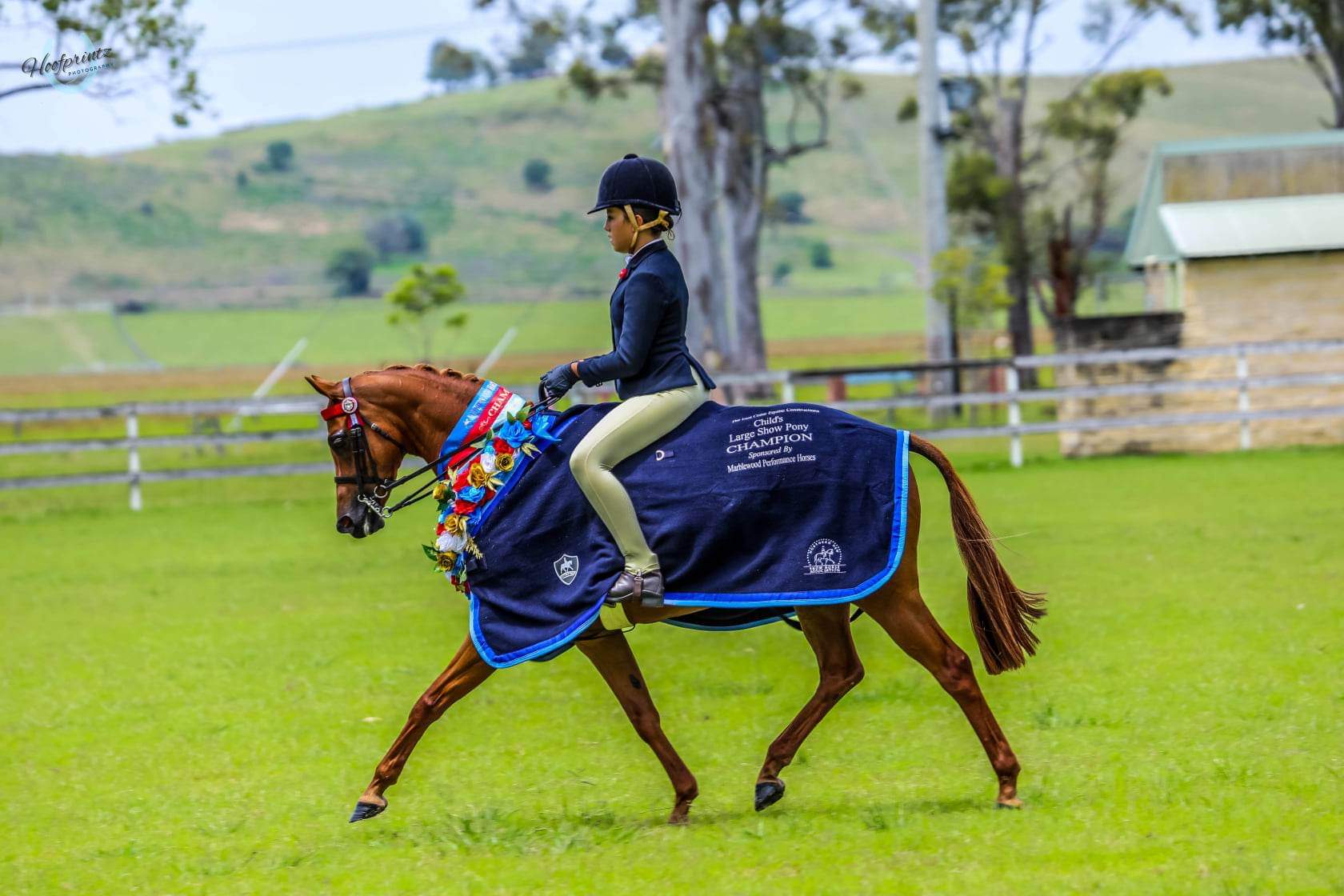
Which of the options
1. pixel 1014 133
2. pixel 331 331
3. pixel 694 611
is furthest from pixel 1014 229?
pixel 331 331

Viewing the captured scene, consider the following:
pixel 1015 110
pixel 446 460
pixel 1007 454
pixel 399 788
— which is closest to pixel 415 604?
pixel 399 788

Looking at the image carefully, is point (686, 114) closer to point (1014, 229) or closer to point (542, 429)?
point (1014, 229)

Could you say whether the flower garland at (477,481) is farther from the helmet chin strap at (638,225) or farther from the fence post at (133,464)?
the fence post at (133,464)

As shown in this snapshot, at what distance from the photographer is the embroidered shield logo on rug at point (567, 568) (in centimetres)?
613

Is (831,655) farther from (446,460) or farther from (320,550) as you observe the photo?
(320,550)

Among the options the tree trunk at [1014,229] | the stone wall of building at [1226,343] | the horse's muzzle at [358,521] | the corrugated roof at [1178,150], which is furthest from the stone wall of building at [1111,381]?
the horse's muzzle at [358,521]

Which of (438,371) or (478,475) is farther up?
(438,371)

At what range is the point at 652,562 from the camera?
606 cm

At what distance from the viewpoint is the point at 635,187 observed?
20.2 feet

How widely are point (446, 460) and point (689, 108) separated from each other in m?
20.1

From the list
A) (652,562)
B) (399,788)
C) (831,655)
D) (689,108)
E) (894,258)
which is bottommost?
(894,258)

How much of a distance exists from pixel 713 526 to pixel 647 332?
2.62ft

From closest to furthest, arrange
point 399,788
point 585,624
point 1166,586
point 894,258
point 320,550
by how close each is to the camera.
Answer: point 585,624
point 399,788
point 1166,586
point 320,550
point 894,258
